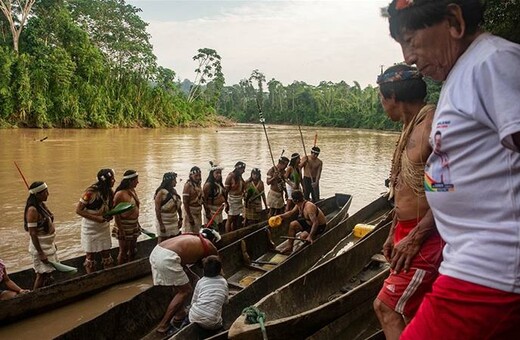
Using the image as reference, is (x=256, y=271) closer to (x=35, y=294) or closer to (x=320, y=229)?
(x=320, y=229)

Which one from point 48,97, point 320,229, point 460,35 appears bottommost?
point 320,229

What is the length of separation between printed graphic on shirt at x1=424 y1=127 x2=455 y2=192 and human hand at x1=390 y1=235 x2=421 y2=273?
29.4 inches

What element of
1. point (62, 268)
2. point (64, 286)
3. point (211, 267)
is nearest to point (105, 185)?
point (62, 268)

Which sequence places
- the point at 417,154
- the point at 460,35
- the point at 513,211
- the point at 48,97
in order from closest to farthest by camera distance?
the point at 513,211 → the point at 460,35 → the point at 417,154 → the point at 48,97

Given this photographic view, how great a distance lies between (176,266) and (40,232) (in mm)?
2016

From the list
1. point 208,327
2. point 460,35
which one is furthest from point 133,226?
point 460,35

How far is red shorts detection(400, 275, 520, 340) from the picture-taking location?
1.10 meters

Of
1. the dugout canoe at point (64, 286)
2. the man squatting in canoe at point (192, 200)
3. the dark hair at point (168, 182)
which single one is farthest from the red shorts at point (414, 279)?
the man squatting in canoe at point (192, 200)

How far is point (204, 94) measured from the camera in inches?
2345

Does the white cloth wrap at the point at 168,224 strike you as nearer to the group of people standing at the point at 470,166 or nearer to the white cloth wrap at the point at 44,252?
the white cloth wrap at the point at 44,252

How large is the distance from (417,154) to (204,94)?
59.3 metres

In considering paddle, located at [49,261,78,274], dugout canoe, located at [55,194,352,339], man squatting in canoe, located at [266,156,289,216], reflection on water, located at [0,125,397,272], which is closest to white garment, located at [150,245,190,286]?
dugout canoe, located at [55,194,352,339]

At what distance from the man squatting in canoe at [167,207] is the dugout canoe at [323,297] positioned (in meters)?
2.85

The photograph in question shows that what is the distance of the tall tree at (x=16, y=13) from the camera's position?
32.1 metres
